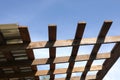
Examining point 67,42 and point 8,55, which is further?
point 8,55

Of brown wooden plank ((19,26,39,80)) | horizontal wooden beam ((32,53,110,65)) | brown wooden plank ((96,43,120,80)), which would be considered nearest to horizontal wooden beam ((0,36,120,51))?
brown wooden plank ((19,26,39,80))

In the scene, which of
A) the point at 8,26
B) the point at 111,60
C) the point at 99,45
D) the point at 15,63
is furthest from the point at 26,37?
the point at 111,60

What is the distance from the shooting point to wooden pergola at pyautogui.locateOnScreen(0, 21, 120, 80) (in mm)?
6086

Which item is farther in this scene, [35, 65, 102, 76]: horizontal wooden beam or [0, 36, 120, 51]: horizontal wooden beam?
[35, 65, 102, 76]: horizontal wooden beam

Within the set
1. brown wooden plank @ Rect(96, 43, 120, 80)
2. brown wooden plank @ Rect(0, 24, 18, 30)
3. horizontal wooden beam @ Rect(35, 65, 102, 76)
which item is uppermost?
brown wooden plank @ Rect(0, 24, 18, 30)

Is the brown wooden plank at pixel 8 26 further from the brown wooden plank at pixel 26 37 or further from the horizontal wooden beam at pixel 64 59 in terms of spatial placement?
the horizontal wooden beam at pixel 64 59

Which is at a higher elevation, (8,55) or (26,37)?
(26,37)

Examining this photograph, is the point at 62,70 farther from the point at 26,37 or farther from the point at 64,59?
the point at 26,37

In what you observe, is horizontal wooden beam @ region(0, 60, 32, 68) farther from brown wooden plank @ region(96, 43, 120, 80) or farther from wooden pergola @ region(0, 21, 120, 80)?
brown wooden plank @ region(96, 43, 120, 80)

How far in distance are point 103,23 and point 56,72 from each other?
3.78m

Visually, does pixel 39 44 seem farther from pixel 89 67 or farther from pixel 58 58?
pixel 89 67

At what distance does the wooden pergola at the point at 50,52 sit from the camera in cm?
609

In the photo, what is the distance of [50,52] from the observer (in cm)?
726

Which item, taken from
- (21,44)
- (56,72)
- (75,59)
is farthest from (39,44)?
(56,72)
